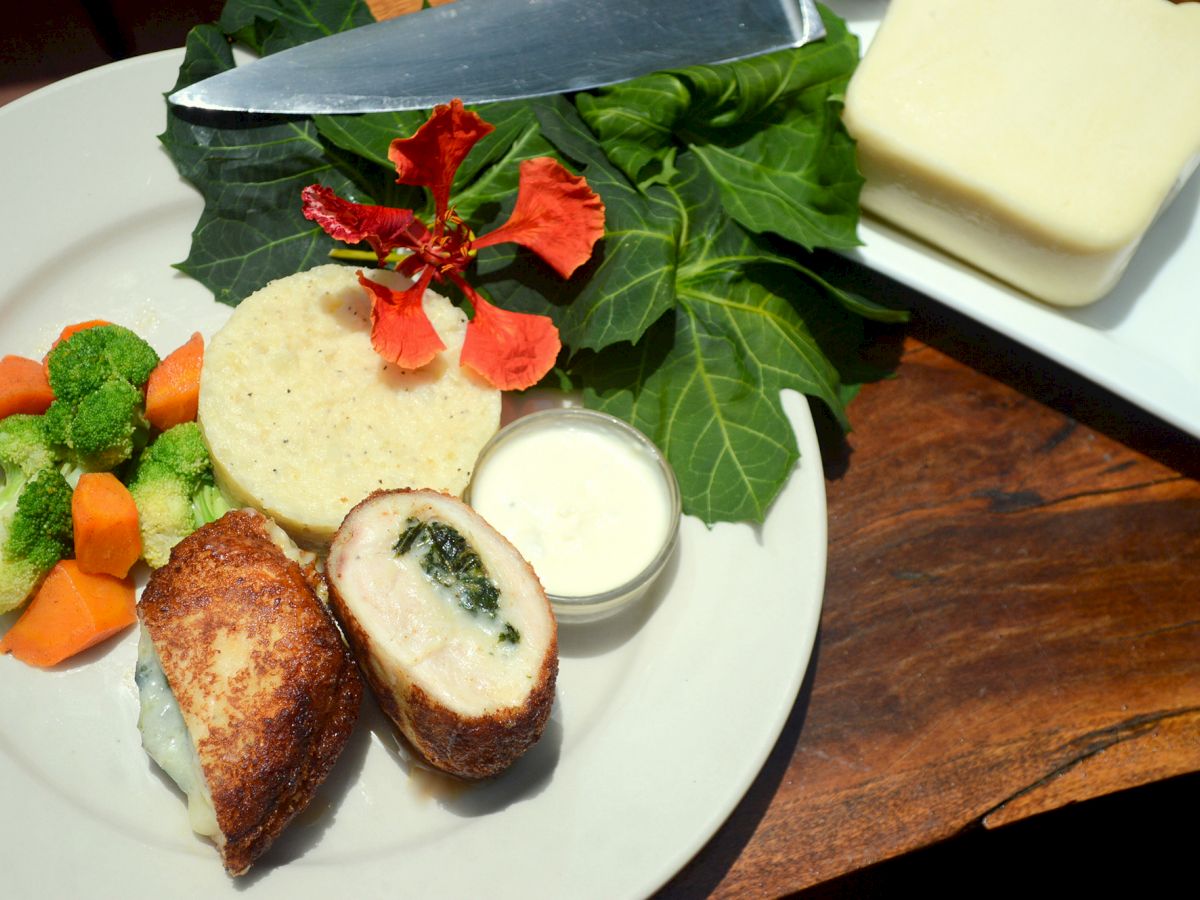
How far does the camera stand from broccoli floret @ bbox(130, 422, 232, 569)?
108 inches

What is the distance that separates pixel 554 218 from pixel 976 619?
1.88 m

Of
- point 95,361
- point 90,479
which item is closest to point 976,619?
point 90,479

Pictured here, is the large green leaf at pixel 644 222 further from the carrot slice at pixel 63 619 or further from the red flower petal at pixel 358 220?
the carrot slice at pixel 63 619

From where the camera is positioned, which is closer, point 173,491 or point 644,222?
point 173,491

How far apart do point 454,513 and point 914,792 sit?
5.35 feet

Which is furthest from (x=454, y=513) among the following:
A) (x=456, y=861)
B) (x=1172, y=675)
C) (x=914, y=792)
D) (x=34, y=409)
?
(x=1172, y=675)

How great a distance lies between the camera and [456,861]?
8.16 feet

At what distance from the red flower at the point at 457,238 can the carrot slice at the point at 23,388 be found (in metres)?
0.96

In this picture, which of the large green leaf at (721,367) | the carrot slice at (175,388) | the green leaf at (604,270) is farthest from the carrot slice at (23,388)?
the large green leaf at (721,367)

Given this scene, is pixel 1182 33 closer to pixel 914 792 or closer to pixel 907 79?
pixel 907 79

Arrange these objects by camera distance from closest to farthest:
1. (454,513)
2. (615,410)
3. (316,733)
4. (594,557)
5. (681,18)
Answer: (316,733) < (454,513) < (594,557) < (615,410) < (681,18)

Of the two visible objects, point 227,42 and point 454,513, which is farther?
point 227,42

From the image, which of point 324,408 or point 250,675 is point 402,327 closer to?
point 324,408

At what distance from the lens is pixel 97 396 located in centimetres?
271
